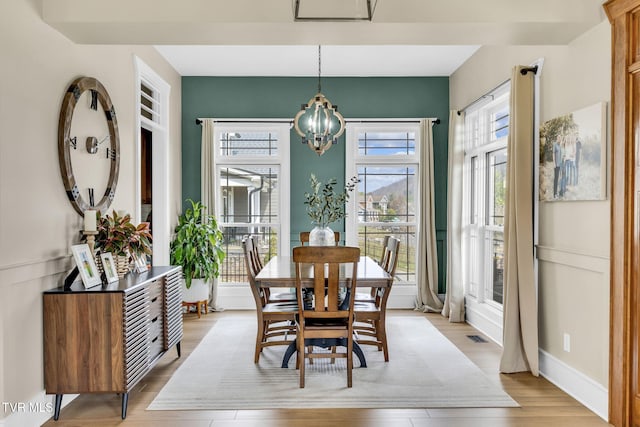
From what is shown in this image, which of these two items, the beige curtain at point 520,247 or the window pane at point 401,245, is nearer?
the beige curtain at point 520,247

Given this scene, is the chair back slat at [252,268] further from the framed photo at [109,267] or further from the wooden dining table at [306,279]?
the framed photo at [109,267]

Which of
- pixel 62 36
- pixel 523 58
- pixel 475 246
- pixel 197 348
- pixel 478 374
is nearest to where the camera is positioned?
pixel 62 36

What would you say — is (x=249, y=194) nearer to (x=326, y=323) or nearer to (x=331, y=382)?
(x=326, y=323)

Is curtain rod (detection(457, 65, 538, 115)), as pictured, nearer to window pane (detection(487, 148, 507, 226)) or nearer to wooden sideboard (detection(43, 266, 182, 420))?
window pane (detection(487, 148, 507, 226))

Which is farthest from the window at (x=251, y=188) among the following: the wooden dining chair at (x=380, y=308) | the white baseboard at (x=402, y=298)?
the wooden dining chair at (x=380, y=308)

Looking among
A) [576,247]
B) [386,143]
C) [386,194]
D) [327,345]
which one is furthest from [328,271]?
Result: [386,143]

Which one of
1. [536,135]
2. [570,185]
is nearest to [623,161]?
[570,185]

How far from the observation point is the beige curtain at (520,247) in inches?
142

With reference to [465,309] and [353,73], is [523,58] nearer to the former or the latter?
[353,73]

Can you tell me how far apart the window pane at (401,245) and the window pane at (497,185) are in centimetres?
134

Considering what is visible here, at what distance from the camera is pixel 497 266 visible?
475cm

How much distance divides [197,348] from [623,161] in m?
3.59

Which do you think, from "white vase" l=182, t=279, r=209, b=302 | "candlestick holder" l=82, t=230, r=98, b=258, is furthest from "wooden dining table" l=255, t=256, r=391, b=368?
"white vase" l=182, t=279, r=209, b=302

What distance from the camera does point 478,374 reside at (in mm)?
3604
